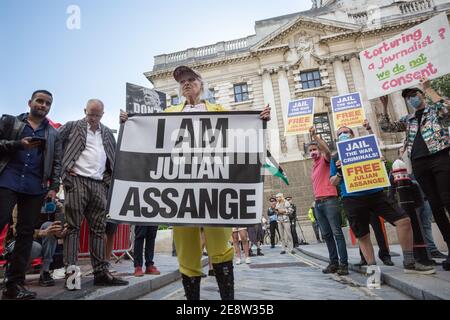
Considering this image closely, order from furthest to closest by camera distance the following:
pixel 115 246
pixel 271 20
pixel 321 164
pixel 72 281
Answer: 1. pixel 271 20
2. pixel 115 246
3. pixel 321 164
4. pixel 72 281

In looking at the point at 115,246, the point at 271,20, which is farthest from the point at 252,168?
the point at 271,20

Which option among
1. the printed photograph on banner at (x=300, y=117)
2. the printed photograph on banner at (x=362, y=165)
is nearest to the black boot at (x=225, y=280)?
the printed photograph on banner at (x=362, y=165)

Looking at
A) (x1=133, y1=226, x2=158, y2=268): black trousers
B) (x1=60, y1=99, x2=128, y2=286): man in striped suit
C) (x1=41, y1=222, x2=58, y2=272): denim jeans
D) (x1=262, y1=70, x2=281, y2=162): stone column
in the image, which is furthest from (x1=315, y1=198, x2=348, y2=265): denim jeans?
(x1=262, y1=70, x2=281, y2=162): stone column

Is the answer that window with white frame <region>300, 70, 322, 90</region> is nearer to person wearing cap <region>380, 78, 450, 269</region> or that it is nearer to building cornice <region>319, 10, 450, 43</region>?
building cornice <region>319, 10, 450, 43</region>

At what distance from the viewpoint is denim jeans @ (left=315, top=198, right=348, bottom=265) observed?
14.5 feet

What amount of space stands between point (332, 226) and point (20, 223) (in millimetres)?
4015

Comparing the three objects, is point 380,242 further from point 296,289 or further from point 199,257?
point 199,257

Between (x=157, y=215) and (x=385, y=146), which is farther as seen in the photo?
(x=385, y=146)

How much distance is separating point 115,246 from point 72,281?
3506 millimetres

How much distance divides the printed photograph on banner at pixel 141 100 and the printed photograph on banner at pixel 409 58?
520cm

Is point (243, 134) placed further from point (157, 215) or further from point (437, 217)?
point (437, 217)

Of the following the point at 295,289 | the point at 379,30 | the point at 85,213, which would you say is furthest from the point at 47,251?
the point at 379,30

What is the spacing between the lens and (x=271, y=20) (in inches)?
974

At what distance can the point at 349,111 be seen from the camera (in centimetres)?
675
